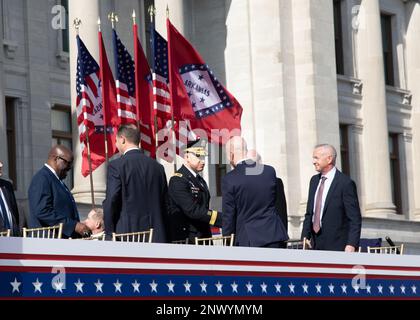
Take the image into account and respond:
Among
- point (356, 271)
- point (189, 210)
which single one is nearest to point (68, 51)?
point (189, 210)

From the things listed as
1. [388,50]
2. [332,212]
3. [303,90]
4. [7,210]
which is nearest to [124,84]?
[303,90]

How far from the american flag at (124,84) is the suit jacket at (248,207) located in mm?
11237

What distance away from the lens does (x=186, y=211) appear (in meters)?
10.5

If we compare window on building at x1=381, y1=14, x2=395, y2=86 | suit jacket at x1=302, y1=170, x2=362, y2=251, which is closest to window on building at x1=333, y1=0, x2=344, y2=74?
window on building at x1=381, y1=14, x2=395, y2=86

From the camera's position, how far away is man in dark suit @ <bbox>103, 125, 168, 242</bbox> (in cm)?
898

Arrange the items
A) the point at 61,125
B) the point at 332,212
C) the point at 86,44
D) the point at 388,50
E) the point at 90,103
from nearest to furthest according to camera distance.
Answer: the point at 332,212, the point at 90,103, the point at 86,44, the point at 61,125, the point at 388,50

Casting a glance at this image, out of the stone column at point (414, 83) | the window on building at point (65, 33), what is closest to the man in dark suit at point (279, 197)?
the window on building at point (65, 33)

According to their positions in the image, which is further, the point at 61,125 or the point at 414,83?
the point at 414,83

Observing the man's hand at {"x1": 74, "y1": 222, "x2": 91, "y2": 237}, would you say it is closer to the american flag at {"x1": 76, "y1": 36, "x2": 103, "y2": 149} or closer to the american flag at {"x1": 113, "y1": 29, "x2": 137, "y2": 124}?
the american flag at {"x1": 113, "y1": 29, "x2": 137, "y2": 124}

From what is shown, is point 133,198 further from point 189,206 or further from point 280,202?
point 280,202

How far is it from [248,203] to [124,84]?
468 inches

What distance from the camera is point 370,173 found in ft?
116

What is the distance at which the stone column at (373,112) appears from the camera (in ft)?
116
